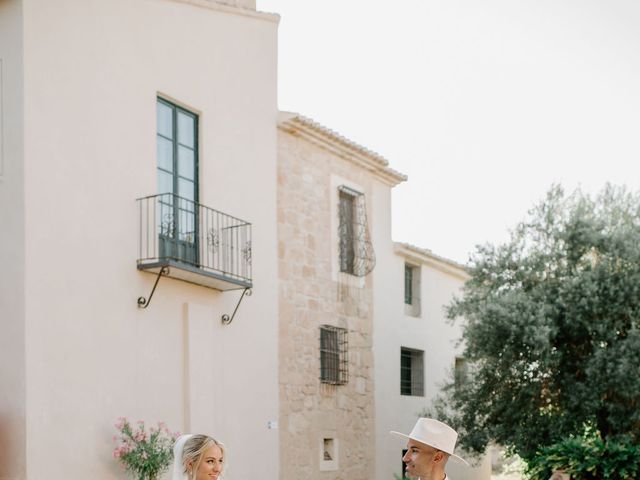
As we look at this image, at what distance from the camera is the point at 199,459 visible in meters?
5.65

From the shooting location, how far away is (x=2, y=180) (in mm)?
12750

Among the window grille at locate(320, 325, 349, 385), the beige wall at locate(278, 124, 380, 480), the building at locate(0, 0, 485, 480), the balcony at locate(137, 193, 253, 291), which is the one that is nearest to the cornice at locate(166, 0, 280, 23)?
the building at locate(0, 0, 485, 480)

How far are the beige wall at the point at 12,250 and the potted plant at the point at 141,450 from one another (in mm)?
1415

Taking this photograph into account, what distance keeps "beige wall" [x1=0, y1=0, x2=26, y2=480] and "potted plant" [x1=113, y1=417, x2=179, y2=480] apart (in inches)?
55.7

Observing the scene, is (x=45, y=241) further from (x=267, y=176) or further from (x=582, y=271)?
(x=582, y=271)

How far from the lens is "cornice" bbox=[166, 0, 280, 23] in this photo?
1603cm

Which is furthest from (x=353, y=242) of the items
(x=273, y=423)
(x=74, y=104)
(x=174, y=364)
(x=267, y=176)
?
(x=74, y=104)

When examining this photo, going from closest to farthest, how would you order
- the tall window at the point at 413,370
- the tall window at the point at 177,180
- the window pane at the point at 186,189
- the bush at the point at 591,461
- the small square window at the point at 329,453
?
the tall window at the point at 177,180, the bush at the point at 591,461, the window pane at the point at 186,189, the small square window at the point at 329,453, the tall window at the point at 413,370

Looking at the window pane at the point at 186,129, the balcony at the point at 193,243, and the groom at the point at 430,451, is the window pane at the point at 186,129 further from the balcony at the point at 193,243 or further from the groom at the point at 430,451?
the groom at the point at 430,451

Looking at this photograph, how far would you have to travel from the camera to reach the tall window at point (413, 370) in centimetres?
2303

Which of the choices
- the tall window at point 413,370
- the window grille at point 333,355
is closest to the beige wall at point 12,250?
the window grille at point 333,355

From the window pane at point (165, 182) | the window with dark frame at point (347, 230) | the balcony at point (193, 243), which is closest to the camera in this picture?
the balcony at point (193, 243)

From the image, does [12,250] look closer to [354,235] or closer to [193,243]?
[193,243]

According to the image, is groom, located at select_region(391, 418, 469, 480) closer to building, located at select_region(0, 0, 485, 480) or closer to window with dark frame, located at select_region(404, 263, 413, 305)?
building, located at select_region(0, 0, 485, 480)
